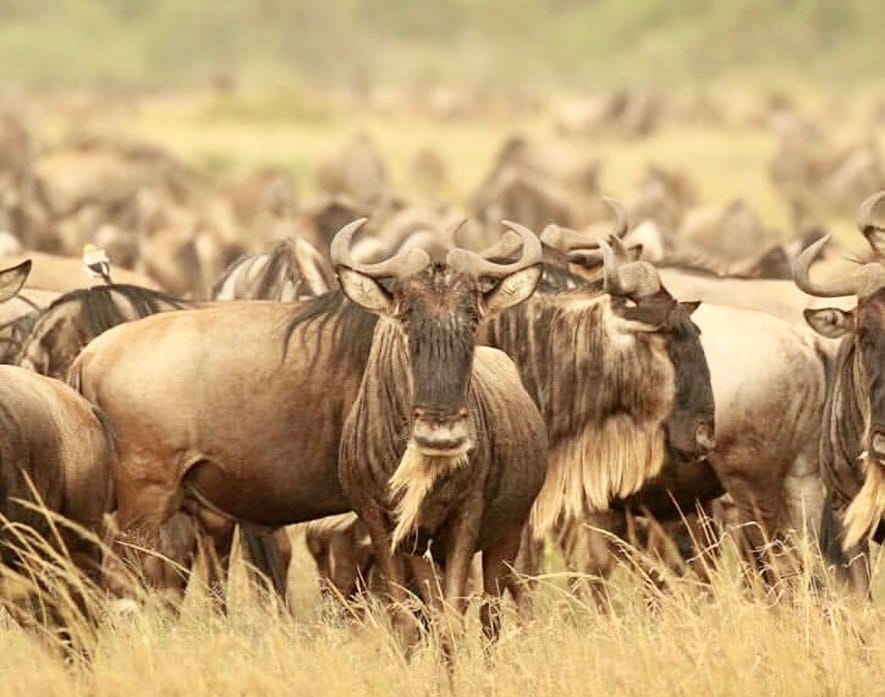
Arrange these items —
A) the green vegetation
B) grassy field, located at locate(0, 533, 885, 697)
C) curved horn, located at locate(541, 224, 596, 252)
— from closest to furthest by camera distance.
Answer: grassy field, located at locate(0, 533, 885, 697) < curved horn, located at locate(541, 224, 596, 252) < the green vegetation

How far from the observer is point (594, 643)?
636 cm

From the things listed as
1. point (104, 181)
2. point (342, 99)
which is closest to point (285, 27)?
point (342, 99)

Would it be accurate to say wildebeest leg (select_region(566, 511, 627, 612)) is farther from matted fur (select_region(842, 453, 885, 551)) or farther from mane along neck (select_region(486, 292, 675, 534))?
matted fur (select_region(842, 453, 885, 551))

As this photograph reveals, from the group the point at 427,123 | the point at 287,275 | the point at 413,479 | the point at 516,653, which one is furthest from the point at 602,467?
the point at 427,123

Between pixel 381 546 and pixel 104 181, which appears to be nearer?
pixel 381 546

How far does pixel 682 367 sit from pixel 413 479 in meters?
1.60

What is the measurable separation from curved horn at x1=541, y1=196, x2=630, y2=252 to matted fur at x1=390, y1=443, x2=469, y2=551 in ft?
8.13

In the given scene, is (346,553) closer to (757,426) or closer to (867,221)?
(757,426)

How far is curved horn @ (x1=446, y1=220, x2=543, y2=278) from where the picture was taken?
6.70m

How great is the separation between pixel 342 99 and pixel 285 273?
47.2 metres

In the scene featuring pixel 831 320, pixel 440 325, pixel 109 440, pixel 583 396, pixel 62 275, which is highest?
pixel 440 325

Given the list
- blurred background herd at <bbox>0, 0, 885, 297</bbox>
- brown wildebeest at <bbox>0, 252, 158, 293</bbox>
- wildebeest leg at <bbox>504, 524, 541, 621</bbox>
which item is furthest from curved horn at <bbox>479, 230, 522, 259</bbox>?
blurred background herd at <bbox>0, 0, 885, 297</bbox>

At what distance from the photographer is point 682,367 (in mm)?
7922

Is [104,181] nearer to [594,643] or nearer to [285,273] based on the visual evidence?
[285,273]
